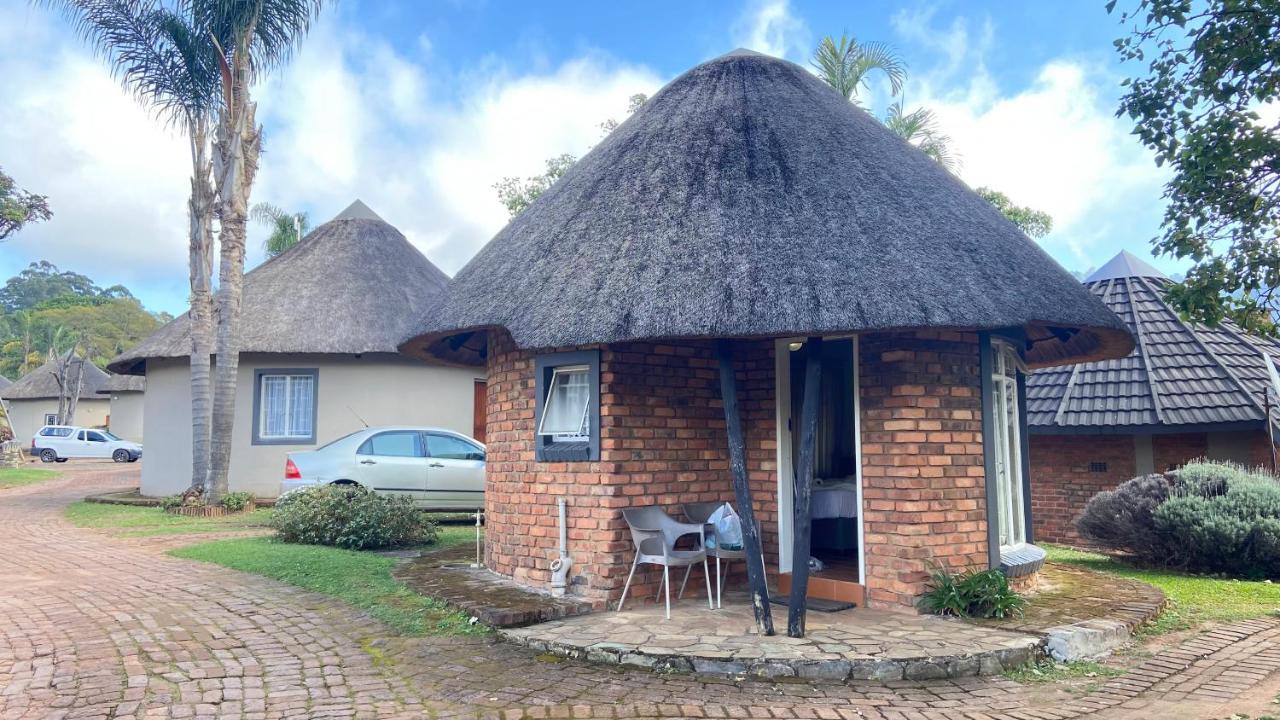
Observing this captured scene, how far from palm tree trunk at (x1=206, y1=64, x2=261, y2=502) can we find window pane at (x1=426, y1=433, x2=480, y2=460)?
412 cm

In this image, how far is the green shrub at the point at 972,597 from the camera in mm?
6227

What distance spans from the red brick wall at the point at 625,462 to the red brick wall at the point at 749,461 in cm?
1

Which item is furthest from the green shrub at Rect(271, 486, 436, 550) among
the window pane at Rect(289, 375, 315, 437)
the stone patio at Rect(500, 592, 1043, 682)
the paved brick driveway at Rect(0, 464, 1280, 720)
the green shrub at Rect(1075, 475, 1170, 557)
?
the green shrub at Rect(1075, 475, 1170, 557)

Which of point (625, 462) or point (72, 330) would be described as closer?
point (625, 462)

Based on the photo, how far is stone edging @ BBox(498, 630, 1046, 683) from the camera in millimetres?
5148

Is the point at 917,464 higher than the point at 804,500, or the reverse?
the point at 917,464

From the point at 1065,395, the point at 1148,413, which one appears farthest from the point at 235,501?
the point at 1148,413

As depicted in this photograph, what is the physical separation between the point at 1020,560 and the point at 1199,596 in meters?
2.18

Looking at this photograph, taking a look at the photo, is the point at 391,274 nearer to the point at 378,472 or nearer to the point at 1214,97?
the point at 378,472

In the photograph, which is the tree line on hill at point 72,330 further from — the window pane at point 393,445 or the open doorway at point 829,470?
the open doorway at point 829,470

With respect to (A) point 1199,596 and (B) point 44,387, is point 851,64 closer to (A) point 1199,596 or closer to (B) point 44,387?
(A) point 1199,596

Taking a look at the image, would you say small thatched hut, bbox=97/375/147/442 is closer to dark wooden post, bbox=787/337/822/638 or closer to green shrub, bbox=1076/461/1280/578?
green shrub, bbox=1076/461/1280/578

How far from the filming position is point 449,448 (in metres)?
12.8

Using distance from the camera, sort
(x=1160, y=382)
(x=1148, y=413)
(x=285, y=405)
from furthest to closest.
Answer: (x=285, y=405)
(x=1160, y=382)
(x=1148, y=413)
